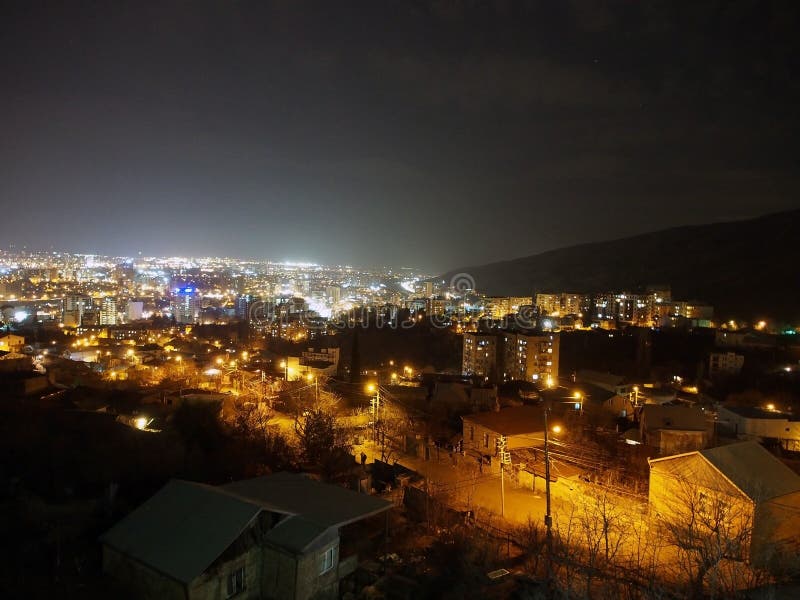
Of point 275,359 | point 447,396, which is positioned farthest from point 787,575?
point 275,359

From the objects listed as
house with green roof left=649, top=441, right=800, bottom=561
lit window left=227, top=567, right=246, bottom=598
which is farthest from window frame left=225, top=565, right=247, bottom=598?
house with green roof left=649, top=441, right=800, bottom=561

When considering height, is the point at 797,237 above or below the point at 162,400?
above

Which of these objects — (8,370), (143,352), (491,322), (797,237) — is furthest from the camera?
(797,237)

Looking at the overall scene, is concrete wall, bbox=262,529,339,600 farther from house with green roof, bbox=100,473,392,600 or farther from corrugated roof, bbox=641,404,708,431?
corrugated roof, bbox=641,404,708,431

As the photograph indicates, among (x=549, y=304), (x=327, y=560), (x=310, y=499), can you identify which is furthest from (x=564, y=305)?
(x=327, y=560)

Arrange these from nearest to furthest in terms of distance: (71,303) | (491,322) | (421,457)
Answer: (421,457), (491,322), (71,303)

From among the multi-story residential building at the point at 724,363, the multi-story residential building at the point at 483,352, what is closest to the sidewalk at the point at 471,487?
the multi-story residential building at the point at 483,352

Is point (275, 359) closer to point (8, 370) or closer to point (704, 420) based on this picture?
point (8, 370)

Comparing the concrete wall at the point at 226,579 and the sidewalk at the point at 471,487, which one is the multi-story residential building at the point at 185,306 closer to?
the sidewalk at the point at 471,487
